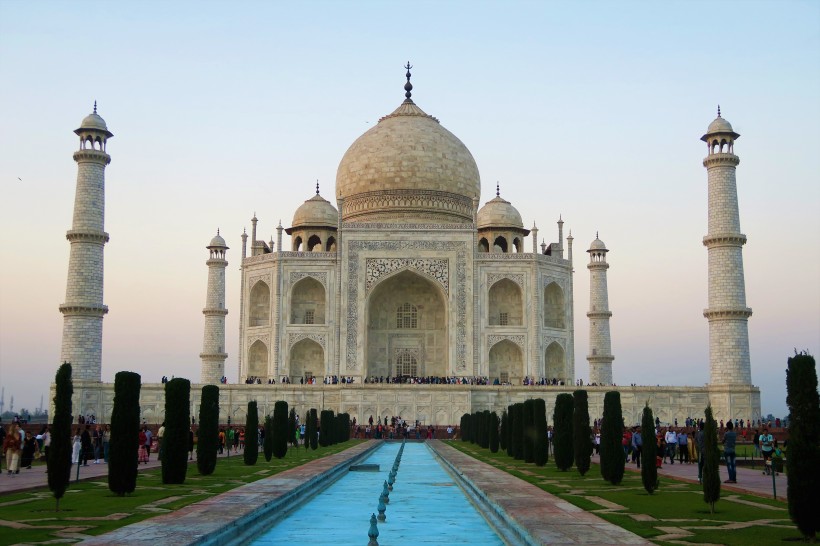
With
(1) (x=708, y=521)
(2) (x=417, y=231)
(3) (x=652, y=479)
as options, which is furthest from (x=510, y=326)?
(1) (x=708, y=521)

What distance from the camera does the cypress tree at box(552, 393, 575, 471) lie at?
13891mm

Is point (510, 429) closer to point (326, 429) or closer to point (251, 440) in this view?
point (251, 440)

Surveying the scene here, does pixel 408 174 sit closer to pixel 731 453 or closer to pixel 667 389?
pixel 667 389

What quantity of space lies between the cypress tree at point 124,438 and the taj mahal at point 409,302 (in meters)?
16.6

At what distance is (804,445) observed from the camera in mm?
7137

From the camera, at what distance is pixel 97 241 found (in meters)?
27.4

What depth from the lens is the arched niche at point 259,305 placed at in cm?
3262

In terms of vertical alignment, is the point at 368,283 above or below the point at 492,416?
above

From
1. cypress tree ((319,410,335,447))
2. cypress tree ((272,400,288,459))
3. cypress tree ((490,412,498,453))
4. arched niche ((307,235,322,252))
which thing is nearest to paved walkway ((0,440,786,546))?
cypress tree ((272,400,288,459))

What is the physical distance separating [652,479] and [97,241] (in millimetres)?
21227

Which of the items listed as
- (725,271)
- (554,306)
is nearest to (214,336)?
(554,306)

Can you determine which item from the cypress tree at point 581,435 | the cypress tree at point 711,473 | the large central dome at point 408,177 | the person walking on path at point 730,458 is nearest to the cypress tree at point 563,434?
the cypress tree at point 581,435

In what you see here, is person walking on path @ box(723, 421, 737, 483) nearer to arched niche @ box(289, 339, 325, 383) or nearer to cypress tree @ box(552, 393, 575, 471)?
cypress tree @ box(552, 393, 575, 471)

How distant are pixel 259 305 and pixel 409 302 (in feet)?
17.7
